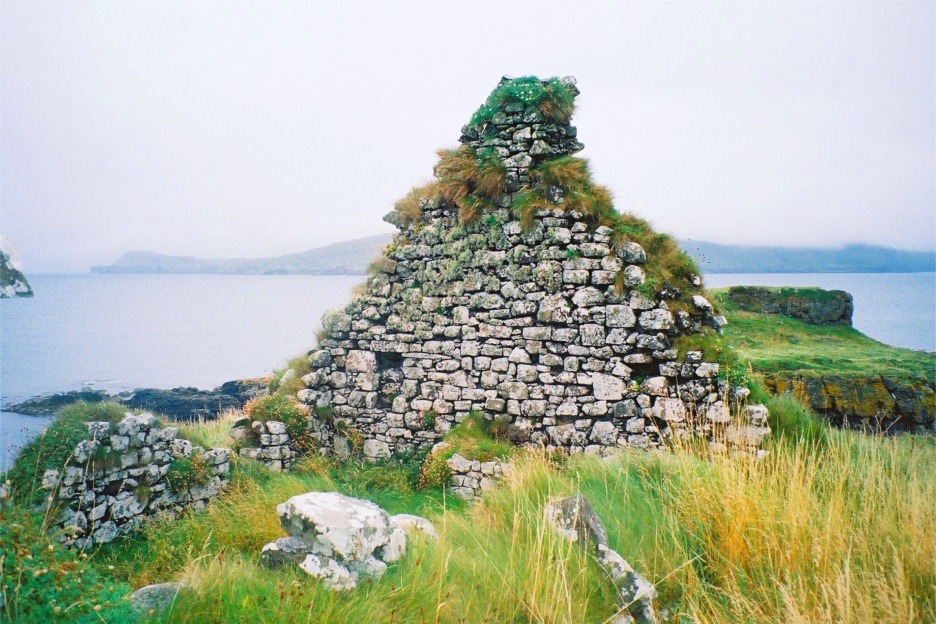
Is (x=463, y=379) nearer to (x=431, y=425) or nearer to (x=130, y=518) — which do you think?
(x=431, y=425)

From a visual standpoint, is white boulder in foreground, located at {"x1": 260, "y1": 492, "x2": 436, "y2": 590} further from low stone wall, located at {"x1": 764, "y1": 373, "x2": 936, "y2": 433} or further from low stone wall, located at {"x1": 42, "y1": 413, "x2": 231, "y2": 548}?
low stone wall, located at {"x1": 764, "y1": 373, "x2": 936, "y2": 433}

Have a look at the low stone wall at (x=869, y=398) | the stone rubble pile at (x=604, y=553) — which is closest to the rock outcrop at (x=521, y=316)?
the stone rubble pile at (x=604, y=553)

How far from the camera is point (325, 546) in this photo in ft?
14.1

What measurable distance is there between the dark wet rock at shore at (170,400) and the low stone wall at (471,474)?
1231 cm

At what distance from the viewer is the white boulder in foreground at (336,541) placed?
160 inches

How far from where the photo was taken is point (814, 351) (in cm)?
1792

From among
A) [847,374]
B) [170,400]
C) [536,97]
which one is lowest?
[170,400]

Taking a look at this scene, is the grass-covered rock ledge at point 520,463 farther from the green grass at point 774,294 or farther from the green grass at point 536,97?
the green grass at point 774,294

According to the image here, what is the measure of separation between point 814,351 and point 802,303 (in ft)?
13.7

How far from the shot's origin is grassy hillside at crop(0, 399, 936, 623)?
→ 321cm

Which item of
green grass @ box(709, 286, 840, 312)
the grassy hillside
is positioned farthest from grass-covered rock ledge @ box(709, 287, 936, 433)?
the grassy hillside

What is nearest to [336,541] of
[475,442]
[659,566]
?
[659,566]

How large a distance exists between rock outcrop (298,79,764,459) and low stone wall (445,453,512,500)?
0.69 meters

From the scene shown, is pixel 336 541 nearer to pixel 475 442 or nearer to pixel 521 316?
pixel 475 442
